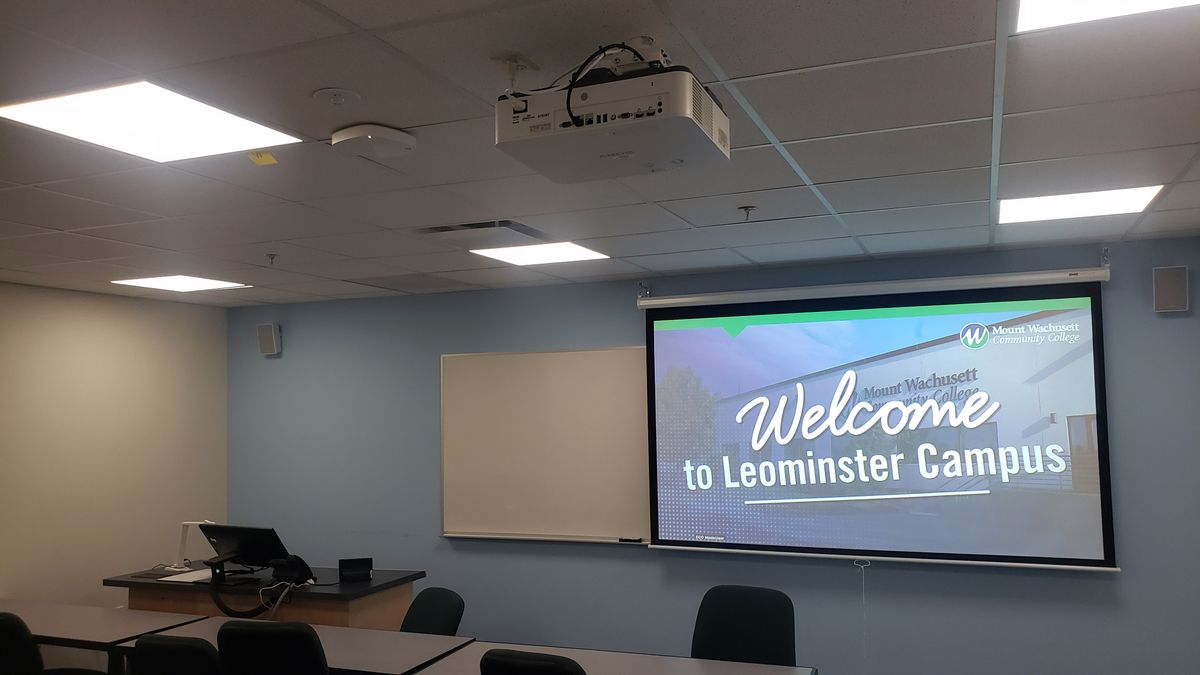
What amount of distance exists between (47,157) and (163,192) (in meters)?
0.50

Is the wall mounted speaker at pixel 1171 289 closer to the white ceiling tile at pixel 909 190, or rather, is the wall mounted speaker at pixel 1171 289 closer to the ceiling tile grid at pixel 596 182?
the ceiling tile grid at pixel 596 182

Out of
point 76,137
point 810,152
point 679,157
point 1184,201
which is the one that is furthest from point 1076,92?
point 76,137

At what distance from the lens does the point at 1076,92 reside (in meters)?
2.41

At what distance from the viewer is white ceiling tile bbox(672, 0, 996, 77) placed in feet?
6.15

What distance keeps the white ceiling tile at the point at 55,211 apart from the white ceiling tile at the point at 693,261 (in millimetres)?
2683

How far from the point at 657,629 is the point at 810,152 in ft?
12.1

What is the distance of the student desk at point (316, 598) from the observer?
4668mm

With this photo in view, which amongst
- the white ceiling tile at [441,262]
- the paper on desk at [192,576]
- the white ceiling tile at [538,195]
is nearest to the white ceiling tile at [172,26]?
the white ceiling tile at [538,195]

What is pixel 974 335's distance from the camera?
4.93 meters

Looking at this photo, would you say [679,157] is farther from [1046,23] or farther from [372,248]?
[372,248]

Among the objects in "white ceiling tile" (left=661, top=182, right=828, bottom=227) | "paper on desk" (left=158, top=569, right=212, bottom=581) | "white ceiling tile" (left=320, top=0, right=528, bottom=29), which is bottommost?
"paper on desk" (left=158, top=569, right=212, bottom=581)

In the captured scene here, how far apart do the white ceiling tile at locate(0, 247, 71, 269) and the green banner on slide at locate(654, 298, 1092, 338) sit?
3.62 m

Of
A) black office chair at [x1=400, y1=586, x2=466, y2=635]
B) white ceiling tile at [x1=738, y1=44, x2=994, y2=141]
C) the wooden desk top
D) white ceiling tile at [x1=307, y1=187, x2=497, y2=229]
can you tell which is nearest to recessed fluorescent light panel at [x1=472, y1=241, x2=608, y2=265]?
white ceiling tile at [x1=307, y1=187, x2=497, y2=229]

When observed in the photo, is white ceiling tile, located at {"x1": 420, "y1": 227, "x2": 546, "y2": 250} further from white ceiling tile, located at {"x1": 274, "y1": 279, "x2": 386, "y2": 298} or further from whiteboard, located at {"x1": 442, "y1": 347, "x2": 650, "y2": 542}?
white ceiling tile, located at {"x1": 274, "y1": 279, "x2": 386, "y2": 298}
